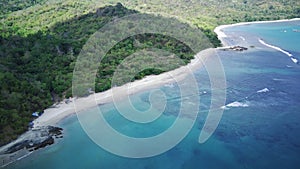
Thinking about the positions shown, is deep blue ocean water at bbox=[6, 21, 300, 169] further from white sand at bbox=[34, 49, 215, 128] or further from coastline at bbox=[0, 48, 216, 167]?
white sand at bbox=[34, 49, 215, 128]

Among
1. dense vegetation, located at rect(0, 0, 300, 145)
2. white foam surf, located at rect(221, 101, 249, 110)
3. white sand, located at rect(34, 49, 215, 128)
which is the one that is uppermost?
dense vegetation, located at rect(0, 0, 300, 145)

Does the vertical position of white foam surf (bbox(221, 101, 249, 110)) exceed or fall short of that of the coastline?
it falls short

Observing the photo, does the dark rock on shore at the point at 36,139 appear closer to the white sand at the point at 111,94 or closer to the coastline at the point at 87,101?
the coastline at the point at 87,101

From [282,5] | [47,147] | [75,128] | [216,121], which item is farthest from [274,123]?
[282,5]

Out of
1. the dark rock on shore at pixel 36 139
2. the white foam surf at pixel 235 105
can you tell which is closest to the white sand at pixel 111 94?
the dark rock on shore at pixel 36 139

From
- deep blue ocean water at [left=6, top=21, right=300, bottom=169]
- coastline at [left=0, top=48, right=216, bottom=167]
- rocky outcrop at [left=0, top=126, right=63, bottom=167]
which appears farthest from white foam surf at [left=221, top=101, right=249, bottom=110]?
rocky outcrop at [left=0, top=126, right=63, bottom=167]

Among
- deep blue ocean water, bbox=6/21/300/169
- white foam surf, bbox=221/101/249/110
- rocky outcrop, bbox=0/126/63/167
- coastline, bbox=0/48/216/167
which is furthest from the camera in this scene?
white foam surf, bbox=221/101/249/110

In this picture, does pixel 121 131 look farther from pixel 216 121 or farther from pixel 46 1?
pixel 46 1
